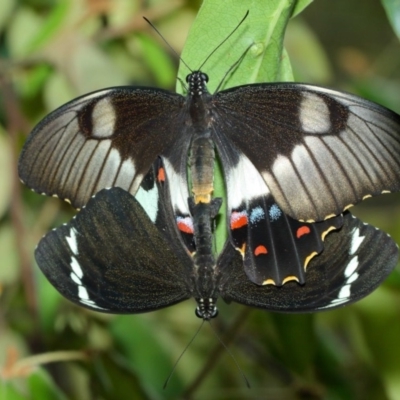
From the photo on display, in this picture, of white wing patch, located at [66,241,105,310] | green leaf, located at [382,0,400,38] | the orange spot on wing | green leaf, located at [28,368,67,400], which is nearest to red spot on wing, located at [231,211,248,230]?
the orange spot on wing

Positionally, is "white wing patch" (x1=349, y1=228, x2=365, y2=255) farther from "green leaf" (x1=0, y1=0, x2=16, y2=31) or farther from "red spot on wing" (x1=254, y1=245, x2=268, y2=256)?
"green leaf" (x1=0, y1=0, x2=16, y2=31)

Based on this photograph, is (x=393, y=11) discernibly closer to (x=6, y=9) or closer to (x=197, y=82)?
(x=197, y=82)

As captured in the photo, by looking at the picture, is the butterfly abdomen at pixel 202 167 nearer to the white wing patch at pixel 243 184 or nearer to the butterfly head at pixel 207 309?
the white wing patch at pixel 243 184

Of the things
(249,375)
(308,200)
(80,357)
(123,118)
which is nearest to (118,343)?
(80,357)

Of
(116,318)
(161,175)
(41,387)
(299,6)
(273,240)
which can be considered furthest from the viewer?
(116,318)

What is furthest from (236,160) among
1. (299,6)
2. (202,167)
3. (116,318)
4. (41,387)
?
(116,318)

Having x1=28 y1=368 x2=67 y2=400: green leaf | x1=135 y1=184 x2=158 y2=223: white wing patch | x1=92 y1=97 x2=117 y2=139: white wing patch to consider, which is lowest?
x1=28 y1=368 x2=67 y2=400: green leaf

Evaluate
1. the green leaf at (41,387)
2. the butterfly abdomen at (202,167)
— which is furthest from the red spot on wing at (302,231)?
the green leaf at (41,387)
